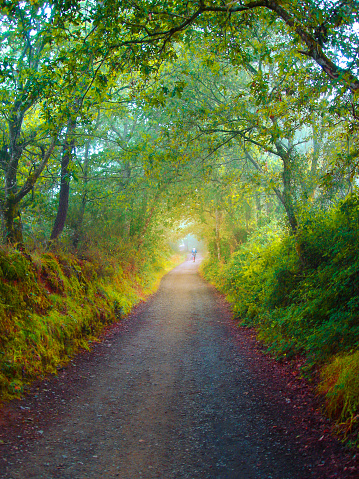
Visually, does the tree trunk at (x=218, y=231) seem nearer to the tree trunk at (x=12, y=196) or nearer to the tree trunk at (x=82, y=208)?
the tree trunk at (x=82, y=208)

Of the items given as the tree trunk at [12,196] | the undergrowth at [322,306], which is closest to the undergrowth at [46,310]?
the tree trunk at [12,196]

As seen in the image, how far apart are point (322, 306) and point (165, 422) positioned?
3512mm

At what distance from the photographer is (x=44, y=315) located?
23.9 feet

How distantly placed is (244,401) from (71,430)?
98.4 inches

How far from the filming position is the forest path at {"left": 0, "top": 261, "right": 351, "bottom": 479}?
3.58 meters

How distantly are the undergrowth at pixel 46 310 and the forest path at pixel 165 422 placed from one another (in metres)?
0.39

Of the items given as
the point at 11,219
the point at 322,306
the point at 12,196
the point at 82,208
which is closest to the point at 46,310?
the point at 11,219

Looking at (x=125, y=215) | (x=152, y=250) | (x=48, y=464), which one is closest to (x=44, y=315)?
(x=48, y=464)

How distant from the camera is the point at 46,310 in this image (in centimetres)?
752

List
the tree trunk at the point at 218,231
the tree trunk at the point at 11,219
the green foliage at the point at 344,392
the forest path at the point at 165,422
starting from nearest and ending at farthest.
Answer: the forest path at the point at 165,422 → the green foliage at the point at 344,392 → the tree trunk at the point at 11,219 → the tree trunk at the point at 218,231

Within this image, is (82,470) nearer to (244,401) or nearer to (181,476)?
(181,476)

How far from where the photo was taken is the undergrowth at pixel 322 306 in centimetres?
443

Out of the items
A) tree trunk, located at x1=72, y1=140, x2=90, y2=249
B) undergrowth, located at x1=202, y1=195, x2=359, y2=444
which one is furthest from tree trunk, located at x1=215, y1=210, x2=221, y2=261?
undergrowth, located at x1=202, y1=195, x2=359, y2=444

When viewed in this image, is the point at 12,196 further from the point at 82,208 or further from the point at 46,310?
the point at 82,208
